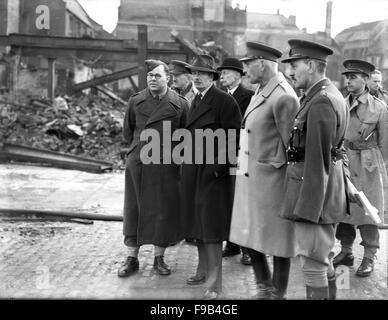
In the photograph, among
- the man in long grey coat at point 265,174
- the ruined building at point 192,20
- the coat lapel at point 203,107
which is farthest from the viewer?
the ruined building at point 192,20

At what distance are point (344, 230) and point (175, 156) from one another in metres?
2.08

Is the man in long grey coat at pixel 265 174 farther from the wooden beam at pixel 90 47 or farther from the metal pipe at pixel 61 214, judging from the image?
the wooden beam at pixel 90 47

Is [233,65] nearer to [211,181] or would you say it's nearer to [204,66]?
[204,66]

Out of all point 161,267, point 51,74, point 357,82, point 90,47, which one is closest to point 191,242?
point 161,267

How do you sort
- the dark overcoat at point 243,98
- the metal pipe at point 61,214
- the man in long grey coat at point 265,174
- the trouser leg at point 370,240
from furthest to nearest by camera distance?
1. the metal pipe at point 61,214
2. the dark overcoat at point 243,98
3. the trouser leg at point 370,240
4. the man in long grey coat at point 265,174

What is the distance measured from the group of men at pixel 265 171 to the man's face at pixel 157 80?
0.4 inches

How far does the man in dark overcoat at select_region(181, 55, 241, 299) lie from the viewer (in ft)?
14.7

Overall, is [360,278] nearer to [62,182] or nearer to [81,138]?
[62,182]

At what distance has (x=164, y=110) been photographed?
514 centimetres

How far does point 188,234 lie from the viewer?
15.7 feet

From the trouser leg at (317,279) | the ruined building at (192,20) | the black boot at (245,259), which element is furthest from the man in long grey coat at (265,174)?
the ruined building at (192,20)

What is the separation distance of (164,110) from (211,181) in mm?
1042

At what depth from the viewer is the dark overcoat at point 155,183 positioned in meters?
5.10

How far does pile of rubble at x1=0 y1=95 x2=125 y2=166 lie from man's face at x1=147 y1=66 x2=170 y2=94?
349 inches
